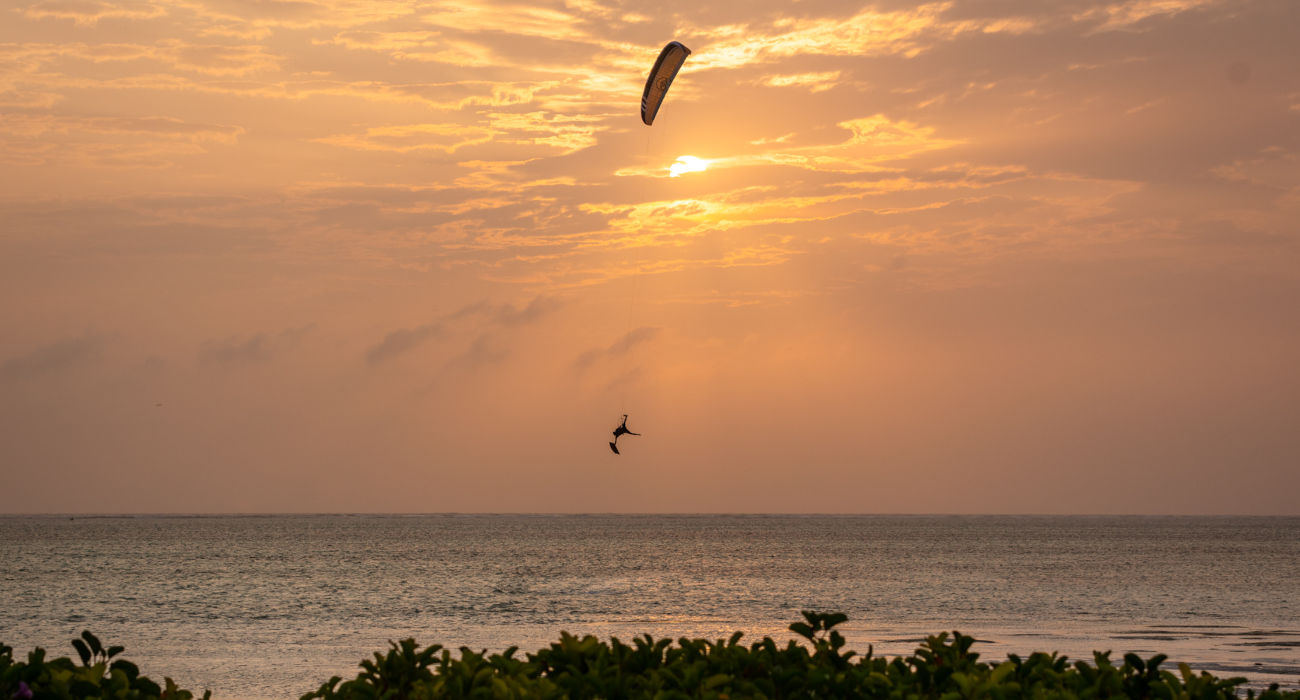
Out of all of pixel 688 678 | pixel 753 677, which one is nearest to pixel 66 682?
pixel 688 678

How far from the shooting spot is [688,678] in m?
6.99

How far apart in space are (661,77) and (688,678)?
103 feet

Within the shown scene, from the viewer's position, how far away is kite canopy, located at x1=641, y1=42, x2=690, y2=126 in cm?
3522

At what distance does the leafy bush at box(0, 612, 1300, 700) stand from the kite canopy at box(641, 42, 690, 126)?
29.4 metres

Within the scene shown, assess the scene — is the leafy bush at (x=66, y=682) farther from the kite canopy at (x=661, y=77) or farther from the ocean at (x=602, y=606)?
the kite canopy at (x=661, y=77)

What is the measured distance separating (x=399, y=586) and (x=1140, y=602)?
46157mm

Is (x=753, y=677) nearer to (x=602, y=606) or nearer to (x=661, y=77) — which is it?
(x=661, y=77)

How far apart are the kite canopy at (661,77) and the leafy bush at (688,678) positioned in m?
29.4

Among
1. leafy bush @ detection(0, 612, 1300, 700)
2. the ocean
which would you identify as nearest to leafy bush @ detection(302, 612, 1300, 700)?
leafy bush @ detection(0, 612, 1300, 700)

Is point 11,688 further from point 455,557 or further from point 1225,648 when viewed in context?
point 455,557

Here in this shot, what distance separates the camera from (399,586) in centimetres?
7656

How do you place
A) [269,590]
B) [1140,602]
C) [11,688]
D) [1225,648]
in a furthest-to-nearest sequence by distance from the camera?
[269,590] → [1140,602] → [1225,648] → [11,688]

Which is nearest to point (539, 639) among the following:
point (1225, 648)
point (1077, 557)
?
point (1225, 648)

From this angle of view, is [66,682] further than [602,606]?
No
